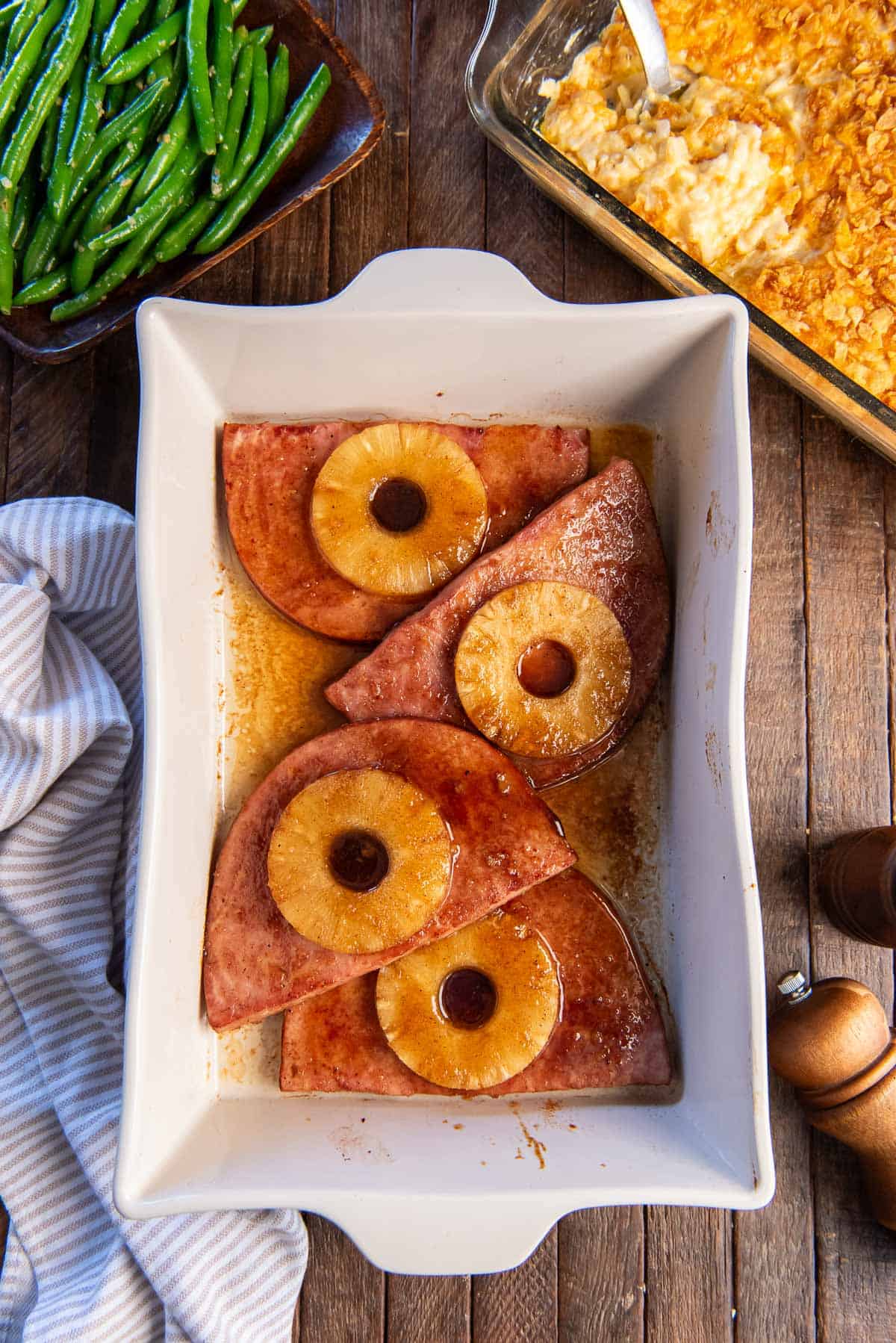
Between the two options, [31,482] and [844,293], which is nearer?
[844,293]

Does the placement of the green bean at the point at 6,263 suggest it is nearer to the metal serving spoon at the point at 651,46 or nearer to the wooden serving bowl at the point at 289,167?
the wooden serving bowl at the point at 289,167

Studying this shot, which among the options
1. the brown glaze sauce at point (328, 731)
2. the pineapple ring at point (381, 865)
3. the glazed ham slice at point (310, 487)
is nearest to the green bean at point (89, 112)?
the glazed ham slice at point (310, 487)

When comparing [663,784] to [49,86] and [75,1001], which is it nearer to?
[75,1001]

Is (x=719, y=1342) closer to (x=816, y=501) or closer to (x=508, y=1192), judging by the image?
(x=508, y=1192)

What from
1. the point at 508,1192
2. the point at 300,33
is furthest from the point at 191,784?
the point at 300,33

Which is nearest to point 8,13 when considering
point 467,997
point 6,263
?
point 6,263

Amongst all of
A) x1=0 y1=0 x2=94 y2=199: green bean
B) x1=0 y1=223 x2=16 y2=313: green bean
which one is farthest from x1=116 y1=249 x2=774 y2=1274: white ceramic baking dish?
x1=0 y1=0 x2=94 y2=199: green bean
